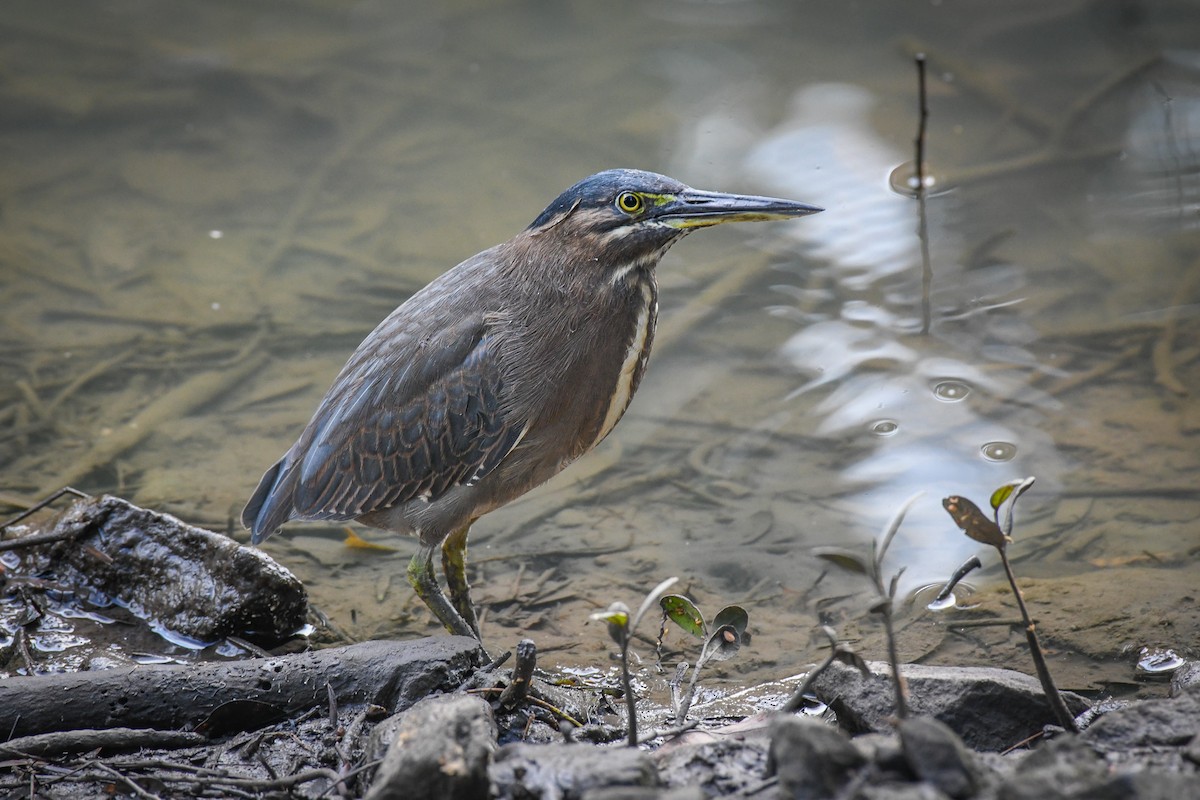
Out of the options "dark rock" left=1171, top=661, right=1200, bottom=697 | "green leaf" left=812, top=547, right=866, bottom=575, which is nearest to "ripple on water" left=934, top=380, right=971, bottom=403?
"dark rock" left=1171, top=661, right=1200, bottom=697

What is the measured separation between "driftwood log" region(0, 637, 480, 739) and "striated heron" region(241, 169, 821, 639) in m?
0.73

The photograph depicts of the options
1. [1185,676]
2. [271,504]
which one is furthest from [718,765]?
[271,504]

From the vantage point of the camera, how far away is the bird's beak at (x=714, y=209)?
163 inches

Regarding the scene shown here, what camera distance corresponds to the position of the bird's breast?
4.34m

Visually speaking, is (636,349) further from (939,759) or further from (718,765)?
(939,759)

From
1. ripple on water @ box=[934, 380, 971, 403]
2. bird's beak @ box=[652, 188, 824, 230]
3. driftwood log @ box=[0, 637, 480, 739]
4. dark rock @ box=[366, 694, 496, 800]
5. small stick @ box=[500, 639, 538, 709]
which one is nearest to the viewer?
dark rock @ box=[366, 694, 496, 800]

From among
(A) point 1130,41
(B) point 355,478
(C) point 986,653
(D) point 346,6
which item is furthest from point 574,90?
(C) point 986,653

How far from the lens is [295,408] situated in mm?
6453

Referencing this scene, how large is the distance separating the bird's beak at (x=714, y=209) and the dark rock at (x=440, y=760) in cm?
212

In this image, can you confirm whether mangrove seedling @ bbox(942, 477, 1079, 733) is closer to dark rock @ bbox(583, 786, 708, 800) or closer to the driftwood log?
dark rock @ bbox(583, 786, 708, 800)

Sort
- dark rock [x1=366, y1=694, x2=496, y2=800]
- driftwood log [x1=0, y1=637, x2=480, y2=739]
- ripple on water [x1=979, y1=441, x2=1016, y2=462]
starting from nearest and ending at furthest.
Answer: dark rock [x1=366, y1=694, x2=496, y2=800] < driftwood log [x1=0, y1=637, x2=480, y2=739] < ripple on water [x1=979, y1=441, x2=1016, y2=462]

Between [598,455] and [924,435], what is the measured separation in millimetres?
1775

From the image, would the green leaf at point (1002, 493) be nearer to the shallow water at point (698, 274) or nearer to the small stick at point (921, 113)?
the shallow water at point (698, 274)

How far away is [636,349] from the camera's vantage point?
4395mm
